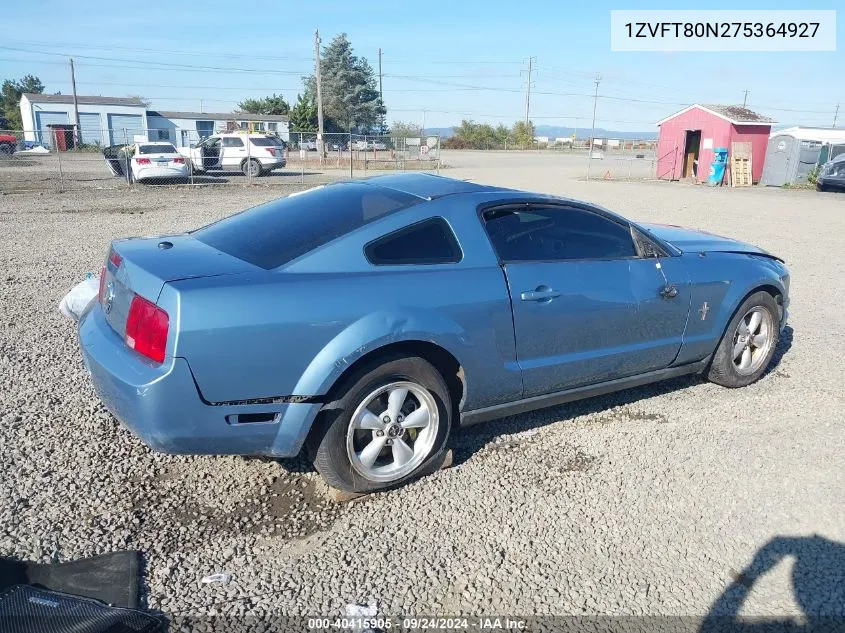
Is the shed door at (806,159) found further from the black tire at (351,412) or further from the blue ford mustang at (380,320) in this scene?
the black tire at (351,412)

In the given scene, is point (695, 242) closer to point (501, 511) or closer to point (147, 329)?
point (501, 511)

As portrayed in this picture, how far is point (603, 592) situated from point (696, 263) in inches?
102

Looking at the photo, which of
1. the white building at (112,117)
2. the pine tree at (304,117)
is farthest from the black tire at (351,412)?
the pine tree at (304,117)

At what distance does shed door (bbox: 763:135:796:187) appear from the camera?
27469mm

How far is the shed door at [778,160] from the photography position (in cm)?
2747

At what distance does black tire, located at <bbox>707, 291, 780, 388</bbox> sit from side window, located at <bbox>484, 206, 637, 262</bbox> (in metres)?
1.12

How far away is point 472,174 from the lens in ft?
105

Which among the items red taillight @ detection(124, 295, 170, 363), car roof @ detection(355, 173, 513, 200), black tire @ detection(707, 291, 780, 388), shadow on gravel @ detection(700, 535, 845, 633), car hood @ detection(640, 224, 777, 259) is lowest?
shadow on gravel @ detection(700, 535, 845, 633)

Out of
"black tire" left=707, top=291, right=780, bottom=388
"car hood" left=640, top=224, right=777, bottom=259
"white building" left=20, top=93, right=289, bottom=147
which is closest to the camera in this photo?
"car hood" left=640, top=224, right=777, bottom=259

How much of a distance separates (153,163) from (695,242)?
20367mm

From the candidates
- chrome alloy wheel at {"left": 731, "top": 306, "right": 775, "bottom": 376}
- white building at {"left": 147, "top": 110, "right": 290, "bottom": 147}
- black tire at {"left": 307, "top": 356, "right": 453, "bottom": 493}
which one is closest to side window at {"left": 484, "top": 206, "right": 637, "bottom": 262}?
black tire at {"left": 307, "top": 356, "right": 453, "bottom": 493}

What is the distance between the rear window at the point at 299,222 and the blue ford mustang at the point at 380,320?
17 mm

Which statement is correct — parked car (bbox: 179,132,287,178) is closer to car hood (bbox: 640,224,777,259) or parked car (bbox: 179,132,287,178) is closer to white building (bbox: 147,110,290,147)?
car hood (bbox: 640,224,777,259)

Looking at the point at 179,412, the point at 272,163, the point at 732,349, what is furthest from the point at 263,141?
the point at 179,412
